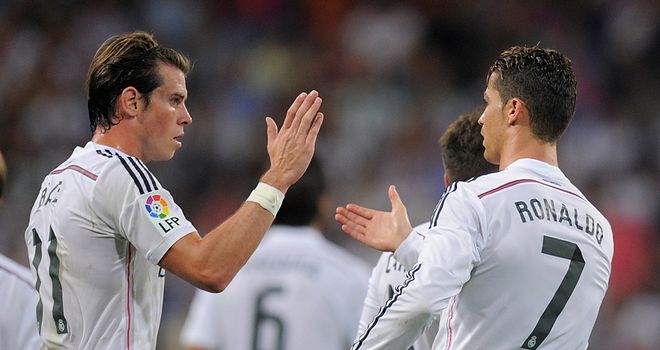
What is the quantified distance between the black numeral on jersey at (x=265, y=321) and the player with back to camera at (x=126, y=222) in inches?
51.2

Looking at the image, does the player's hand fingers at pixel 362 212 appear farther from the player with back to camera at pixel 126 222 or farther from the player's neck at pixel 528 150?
the player's neck at pixel 528 150

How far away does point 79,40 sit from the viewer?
14508 mm

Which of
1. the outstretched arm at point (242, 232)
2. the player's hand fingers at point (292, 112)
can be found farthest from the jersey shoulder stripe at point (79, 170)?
the player's hand fingers at point (292, 112)

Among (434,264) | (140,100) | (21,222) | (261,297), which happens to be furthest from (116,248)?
(21,222)

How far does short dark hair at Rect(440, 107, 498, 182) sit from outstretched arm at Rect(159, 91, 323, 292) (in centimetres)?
104

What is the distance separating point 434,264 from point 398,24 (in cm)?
1023

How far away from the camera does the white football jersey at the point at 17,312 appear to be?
5.30m

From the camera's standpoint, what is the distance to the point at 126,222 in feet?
13.4

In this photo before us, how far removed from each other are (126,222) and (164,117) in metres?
0.59

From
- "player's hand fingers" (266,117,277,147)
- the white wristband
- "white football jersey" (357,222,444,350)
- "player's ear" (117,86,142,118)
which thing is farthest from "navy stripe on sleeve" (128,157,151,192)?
"white football jersey" (357,222,444,350)

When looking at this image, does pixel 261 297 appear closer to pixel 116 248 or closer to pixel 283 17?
pixel 116 248

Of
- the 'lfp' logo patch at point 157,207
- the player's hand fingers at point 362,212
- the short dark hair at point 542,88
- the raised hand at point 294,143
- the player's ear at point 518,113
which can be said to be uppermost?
the short dark hair at point 542,88

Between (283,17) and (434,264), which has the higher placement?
(283,17)

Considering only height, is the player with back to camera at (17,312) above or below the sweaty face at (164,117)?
below
